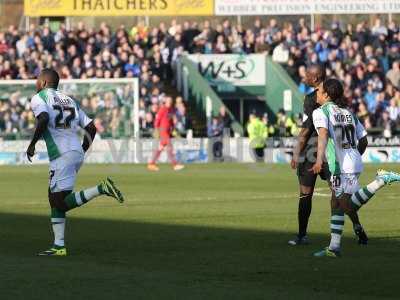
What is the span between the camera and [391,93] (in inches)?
1588

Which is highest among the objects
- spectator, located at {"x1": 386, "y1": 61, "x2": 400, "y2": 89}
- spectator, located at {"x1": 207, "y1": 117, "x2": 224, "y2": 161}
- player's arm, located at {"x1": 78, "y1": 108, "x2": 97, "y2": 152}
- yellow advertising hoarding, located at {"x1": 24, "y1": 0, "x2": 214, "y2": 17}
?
yellow advertising hoarding, located at {"x1": 24, "y1": 0, "x2": 214, "y2": 17}

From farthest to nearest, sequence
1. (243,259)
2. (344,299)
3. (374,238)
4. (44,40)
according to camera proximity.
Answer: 1. (44,40)
2. (374,238)
3. (243,259)
4. (344,299)

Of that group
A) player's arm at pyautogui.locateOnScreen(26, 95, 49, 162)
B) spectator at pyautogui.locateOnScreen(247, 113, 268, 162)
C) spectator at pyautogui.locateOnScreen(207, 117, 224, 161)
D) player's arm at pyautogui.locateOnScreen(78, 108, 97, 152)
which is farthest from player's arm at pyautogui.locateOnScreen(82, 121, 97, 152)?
spectator at pyautogui.locateOnScreen(207, 117, 224, 161)

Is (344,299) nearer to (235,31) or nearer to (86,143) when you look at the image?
(86,143)

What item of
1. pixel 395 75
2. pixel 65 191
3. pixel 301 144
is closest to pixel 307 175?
pixel 301 144

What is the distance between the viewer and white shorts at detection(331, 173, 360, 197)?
1328 cm

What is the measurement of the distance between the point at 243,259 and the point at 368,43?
103 feet

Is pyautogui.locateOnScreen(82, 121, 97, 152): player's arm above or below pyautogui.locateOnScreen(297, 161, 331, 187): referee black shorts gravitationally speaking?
above

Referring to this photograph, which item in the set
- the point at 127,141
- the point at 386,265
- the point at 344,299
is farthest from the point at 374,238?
the point at 127,141

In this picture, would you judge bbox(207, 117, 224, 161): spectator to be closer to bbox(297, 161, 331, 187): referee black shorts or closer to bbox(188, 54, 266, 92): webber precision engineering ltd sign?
bbox(188, 54, 266, 92): webber precision engineering ltd sign

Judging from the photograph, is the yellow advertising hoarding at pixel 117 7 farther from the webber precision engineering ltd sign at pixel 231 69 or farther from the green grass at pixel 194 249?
the green grass at pixel 194 249

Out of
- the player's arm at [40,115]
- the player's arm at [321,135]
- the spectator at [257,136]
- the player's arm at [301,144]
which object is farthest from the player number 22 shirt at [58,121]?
the spectator at [257,136]

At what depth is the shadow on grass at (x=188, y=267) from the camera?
10234 mm

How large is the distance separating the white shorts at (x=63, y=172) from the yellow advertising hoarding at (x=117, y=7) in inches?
1208
